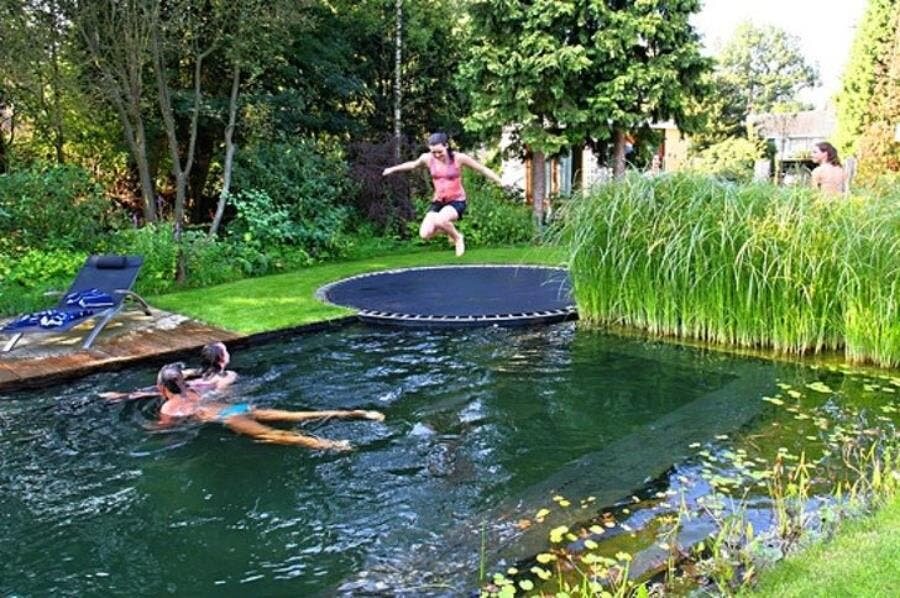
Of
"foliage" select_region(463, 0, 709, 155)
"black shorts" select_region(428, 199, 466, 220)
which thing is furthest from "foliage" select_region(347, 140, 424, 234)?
"black shorts" select_region(428, 199, 466, 220)

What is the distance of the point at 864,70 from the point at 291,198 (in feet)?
50.1

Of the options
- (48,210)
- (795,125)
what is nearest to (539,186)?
(48,210)

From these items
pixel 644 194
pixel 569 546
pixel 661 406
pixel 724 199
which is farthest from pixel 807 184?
pixel 569 546

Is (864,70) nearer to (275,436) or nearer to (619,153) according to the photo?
(619,153)

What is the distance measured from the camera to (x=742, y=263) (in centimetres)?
580

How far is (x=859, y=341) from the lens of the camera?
552 centimetres

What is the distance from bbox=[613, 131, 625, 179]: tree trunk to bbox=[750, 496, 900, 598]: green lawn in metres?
10.6

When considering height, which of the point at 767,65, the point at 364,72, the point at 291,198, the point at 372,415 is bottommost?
the point at 372,415

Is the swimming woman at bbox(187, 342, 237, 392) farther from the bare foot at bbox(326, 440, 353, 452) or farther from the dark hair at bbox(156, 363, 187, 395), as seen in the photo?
the bare foot at bbox(326, 440, 353, 452)

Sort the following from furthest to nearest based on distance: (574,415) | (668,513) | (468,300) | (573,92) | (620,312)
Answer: (573,92)
(468,300)
(620,312)
(574,415)
(668,513)

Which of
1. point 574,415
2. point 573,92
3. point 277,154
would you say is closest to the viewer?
point 574,415

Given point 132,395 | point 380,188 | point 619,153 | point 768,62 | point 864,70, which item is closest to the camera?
point 132,395

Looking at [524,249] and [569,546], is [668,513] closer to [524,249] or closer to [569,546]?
[569,546]

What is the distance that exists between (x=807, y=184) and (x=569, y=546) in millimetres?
4454
